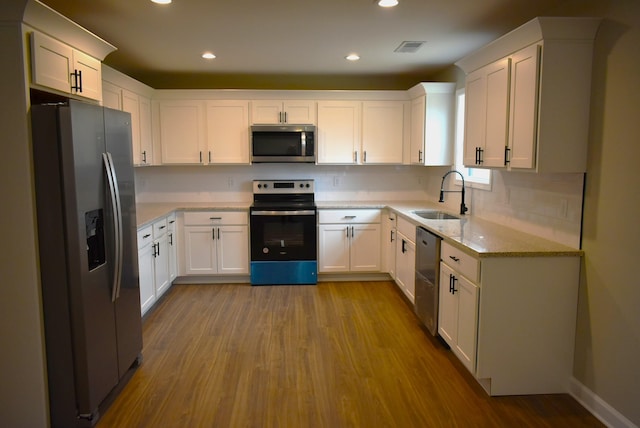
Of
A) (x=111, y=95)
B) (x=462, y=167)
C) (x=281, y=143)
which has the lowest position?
(x=462, y=167)

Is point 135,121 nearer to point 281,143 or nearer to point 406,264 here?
point 281,143

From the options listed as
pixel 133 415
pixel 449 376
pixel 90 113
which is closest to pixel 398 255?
pixel 449 376

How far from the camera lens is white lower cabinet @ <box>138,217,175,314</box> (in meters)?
3.83

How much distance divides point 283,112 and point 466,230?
2.75 metres

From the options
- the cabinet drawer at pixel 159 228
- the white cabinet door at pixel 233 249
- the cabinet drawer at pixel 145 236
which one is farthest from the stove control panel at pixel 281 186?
the cabinet drawer at pixel 145 236

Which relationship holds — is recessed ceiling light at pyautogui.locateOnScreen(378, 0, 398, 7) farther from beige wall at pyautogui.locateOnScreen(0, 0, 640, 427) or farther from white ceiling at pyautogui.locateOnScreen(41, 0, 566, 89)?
beige wall at pyautogui.locateOnScreen(0, 0, 640, 427)

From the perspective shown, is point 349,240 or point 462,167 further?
point 349,240

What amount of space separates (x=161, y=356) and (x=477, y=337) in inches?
89.8

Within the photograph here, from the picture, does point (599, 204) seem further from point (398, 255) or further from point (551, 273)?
point (398, 255)

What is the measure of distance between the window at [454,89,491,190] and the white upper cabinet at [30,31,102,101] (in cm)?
328

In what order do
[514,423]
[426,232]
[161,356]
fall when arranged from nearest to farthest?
1. [514,423]
2. [161,356]
3. [426,232]

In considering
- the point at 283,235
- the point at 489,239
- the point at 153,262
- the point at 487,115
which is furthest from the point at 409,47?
the point at 153,262

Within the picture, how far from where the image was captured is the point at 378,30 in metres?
3.37

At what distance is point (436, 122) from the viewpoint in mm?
4809
